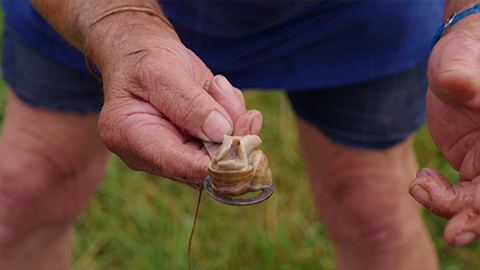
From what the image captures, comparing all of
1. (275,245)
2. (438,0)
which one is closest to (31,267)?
(275,245)

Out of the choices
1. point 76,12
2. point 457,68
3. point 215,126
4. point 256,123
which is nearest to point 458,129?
point 457,68

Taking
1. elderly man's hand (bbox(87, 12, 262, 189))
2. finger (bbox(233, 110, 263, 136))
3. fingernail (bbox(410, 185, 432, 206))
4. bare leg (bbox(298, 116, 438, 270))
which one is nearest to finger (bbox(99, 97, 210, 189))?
elderly man's hand (bbox(87, 12, 262, 189))

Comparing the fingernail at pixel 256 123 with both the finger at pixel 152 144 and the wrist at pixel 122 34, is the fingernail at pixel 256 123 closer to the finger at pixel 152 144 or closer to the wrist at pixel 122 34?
the finger at pixel 152 144

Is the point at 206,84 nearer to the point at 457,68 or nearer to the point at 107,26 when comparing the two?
the point at 107,26

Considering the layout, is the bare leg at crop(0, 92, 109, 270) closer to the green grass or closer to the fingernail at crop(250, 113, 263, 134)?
the green grass

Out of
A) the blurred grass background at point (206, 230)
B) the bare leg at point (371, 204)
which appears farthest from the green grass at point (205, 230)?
the bare leg at point (371, 204)

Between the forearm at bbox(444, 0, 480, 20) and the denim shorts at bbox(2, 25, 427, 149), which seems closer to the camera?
the forearm at bbox(444, 0, 480, 20)

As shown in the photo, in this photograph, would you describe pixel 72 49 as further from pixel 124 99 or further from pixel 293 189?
pixel 293 189
